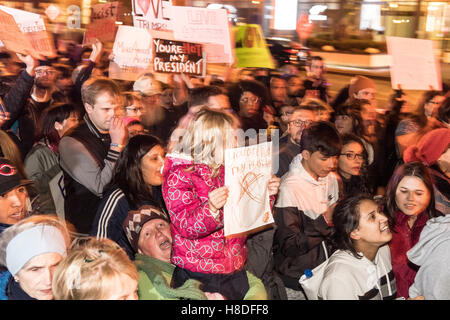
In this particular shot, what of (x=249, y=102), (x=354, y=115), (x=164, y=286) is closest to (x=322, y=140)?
(x=164, y=286)

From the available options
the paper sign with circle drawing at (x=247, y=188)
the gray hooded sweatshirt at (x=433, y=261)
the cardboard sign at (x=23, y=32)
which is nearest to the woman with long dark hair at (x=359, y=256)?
the gray hooded sweatshirt at (x=433, y=261)

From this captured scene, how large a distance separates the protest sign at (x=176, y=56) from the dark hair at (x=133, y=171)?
1869 millimetres

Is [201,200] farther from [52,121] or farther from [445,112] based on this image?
[445,112]

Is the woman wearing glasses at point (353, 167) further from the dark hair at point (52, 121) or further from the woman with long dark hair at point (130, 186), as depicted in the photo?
the dark hair at point (52, 121)

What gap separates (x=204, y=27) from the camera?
511cm

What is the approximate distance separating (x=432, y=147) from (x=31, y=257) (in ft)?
9.86

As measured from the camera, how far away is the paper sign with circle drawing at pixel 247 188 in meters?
2.47

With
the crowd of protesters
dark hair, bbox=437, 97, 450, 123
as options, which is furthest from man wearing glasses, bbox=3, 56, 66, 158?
dark hair, bbox=437, 97, 450, 123

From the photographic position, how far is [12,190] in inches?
121

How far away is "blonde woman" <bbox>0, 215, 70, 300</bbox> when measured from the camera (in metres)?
2.38

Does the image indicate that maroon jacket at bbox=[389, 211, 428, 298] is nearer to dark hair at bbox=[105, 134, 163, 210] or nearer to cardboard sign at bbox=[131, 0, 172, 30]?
dark hair at bbox=[105, 134, 163, 210]

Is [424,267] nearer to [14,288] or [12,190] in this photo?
[14,288]

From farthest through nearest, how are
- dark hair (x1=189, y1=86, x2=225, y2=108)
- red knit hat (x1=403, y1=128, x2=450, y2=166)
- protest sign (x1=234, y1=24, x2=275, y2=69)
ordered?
1. protest sign (x1=234, y1=24, x2=275, y2=69)
2. dark hair (x1=189, y1=86, x2=225, y2=108)
3. red knit hat (x1=403, y1=128, x2=450, y2=166)

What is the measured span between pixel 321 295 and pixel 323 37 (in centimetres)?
2448
